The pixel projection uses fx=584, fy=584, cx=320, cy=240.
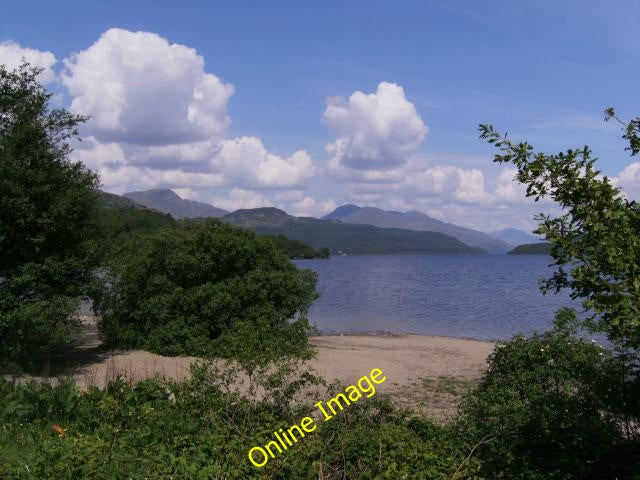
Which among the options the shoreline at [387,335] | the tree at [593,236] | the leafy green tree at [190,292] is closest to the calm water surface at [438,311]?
the shoreline at [387,335]

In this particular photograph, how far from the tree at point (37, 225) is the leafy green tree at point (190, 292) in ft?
5.83

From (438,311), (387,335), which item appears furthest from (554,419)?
(438,311)

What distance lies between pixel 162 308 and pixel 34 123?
643 cm

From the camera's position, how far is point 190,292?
60.1ft

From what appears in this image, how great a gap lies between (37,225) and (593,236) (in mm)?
13360

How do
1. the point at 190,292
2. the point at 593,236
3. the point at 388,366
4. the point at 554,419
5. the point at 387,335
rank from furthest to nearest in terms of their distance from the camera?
the point at 387,335 < the point at 388,366 < the point at 190,292 < the point at 554,419 < the point at 593,236

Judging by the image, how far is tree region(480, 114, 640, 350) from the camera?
145 inches

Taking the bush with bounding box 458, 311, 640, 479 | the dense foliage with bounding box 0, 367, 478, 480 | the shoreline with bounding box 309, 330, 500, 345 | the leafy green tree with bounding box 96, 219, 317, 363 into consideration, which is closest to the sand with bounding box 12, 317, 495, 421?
the leafy green tree with bounding box 96, 219, 317, 363

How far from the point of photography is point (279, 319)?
1897cm

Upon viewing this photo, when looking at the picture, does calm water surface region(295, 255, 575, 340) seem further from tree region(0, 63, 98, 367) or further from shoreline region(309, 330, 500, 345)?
tree region(0, 63, 98, 367)

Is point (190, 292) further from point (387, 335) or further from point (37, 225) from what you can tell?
point (387, 335)

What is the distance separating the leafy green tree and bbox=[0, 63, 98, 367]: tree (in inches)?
70.0

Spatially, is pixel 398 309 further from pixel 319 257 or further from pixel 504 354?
pixel 319 257

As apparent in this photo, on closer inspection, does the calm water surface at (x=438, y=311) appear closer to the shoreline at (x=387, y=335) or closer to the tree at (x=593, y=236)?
the shoreline at (x=387, y=335)
